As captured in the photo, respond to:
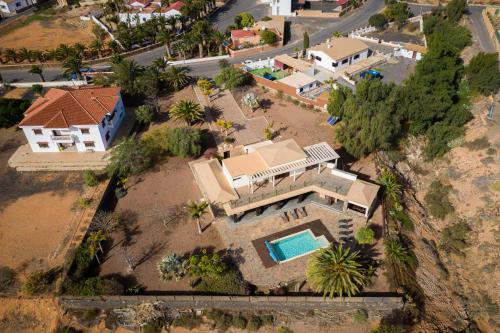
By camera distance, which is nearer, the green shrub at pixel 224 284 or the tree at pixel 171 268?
the green shrub at pixel 224 284

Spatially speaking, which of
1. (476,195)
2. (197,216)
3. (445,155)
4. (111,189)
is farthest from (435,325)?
(111,189)

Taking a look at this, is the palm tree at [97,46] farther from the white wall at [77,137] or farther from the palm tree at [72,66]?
the white wall at [77,137]

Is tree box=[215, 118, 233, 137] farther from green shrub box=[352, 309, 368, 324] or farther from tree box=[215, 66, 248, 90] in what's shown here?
green shrub box=[352, 309, 368, 324]

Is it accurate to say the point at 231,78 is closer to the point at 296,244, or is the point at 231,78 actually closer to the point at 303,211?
the point at 303,211

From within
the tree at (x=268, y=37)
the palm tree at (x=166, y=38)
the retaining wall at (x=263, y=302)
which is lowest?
the retaining wall at (x=263, y=302)

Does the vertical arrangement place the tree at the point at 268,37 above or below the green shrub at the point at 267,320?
above

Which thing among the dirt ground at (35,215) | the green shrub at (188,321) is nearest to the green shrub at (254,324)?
the green shrub at (188,321)
